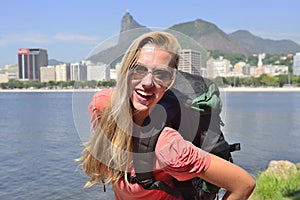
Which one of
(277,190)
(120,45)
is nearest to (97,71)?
(120,45)

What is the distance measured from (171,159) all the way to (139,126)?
28 centimetres

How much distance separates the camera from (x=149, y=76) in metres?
1.77

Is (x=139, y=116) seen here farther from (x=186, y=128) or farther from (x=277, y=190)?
(x=277, y=190)

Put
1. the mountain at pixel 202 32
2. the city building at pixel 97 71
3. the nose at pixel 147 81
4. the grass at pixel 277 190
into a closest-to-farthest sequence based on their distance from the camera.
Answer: the nose at pixel 147 81 → the city building at pixel 97 71 → the mountain at pixel 202 32 → the grass at pixel 277 190

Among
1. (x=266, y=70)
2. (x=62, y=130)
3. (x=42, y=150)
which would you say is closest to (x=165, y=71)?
(x=42, y=150)

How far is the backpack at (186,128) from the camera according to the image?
1.83 meters

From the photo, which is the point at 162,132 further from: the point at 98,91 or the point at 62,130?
the point at 62,130

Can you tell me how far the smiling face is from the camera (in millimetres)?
1774

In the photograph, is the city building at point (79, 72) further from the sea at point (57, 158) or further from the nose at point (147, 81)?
the sea at point (57, 158)

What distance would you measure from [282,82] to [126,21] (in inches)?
5422

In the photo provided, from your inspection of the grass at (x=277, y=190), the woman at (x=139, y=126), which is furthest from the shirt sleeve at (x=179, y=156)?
the grass at (x=277, y=190)

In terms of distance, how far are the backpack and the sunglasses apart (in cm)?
11

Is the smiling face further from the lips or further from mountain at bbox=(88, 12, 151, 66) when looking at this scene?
mountain at bbox=(88, 12, 151, 66)

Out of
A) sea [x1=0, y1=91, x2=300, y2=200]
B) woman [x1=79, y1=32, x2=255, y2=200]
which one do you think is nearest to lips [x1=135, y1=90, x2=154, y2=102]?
woman [x1=79, y1=32, x2=255, y2=200]
